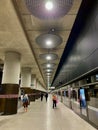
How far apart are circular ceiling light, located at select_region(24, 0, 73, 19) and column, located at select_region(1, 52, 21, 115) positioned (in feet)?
20.6

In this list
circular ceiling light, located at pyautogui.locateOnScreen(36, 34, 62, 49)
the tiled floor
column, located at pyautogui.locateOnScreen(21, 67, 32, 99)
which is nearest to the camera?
the tiled floor

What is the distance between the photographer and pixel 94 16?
5543 mm

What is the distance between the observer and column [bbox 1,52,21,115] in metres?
10.1

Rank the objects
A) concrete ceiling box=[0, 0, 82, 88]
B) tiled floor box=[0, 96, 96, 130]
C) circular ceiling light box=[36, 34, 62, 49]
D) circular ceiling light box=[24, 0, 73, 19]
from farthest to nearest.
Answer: circular ceiling light box=[36, 34, 62, 49] < tiled floor box=[0, 96, 96, 130] < concrete ceiling box=[0, 0, 82, 88] < circular ceiling light box=[24, 0, 73, 19]

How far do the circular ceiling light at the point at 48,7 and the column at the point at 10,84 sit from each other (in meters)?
6.27

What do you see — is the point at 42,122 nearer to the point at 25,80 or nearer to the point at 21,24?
the point at 21,24

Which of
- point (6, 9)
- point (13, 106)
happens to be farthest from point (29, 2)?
point (13, 106)

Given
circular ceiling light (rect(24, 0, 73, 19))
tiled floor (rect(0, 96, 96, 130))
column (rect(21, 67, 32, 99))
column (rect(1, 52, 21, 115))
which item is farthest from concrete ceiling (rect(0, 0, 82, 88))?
column (rect(21, 67, 32, 99))

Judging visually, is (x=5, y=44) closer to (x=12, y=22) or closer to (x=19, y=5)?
(x=12, y=22)

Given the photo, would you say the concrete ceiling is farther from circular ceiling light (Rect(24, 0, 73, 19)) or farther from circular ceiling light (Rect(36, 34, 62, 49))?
circular ceiling light (Rect(24, 0, 73, 19))

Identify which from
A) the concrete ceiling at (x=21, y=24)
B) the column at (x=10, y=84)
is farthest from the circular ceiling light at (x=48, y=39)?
the column at (x=10, y=84)

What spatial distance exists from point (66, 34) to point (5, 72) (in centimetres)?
559

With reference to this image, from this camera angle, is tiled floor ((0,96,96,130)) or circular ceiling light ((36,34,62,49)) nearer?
tiled floor ((0,96,96,130))

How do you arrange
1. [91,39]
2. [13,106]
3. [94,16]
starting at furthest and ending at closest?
[13,106]
[91,39]
[94,16]
